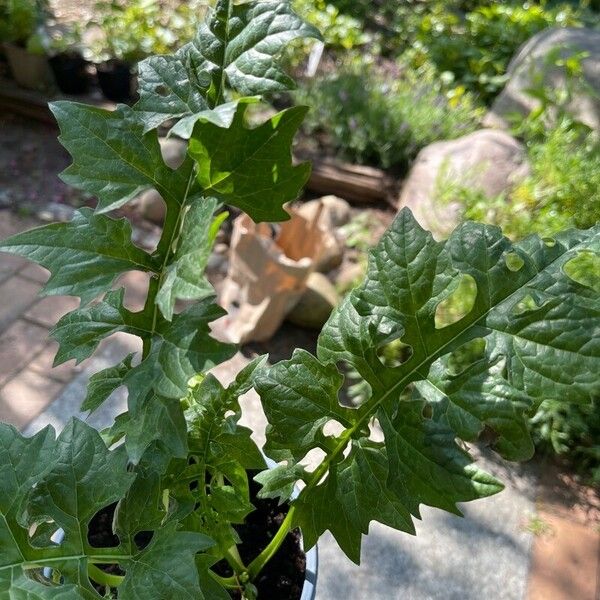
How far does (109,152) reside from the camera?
765 mm

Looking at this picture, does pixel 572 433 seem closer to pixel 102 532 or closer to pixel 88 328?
pixel 102 532

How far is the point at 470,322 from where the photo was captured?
77 cm

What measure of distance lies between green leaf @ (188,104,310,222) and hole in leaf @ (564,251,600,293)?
1.52m

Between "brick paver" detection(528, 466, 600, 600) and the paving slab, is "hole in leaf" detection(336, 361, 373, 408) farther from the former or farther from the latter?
"brick paver" detection(528, 466, 600, 600)

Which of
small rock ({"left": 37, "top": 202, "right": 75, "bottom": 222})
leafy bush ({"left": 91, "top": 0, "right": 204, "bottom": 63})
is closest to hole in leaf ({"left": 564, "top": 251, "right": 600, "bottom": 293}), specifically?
small rock ({"left": 37, "top": 202, "right": 75, "bottom": 222})

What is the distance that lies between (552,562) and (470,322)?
156 centimetres

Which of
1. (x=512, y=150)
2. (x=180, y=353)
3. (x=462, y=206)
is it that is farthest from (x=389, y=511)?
(x=512, y=150)

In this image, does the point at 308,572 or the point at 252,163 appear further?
the point at 308,572

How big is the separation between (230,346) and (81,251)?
9.0 inches

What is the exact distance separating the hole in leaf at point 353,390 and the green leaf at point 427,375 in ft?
4.21

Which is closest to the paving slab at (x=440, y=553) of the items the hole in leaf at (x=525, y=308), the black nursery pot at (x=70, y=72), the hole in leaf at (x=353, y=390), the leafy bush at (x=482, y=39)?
the hole in leaf at (x=353, y=390)

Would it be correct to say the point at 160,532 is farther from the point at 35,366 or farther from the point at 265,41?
the point at 35,366

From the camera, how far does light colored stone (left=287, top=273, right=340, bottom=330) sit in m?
2.51

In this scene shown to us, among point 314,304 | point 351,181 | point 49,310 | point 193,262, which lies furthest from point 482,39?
point 193,262
